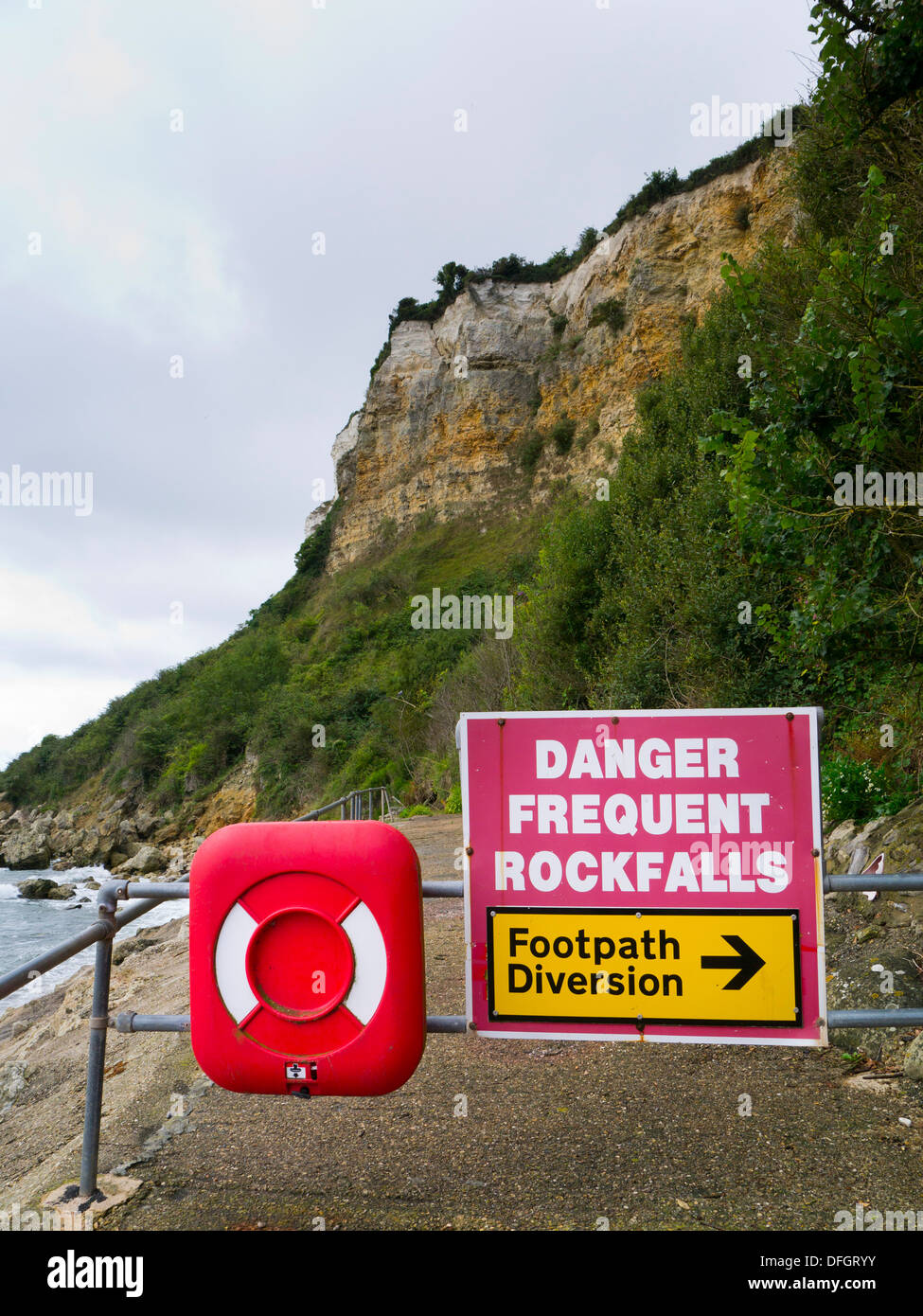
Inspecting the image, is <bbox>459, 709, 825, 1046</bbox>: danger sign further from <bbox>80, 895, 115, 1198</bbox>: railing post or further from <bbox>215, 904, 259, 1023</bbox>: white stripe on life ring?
<bbox>80, 895, 115, 1198</bbox>: railing post

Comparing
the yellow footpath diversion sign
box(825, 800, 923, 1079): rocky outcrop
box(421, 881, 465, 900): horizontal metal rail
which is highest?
box(421, 881, 465, 900): horizontal metal rail

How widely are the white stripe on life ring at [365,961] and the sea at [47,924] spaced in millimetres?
9111

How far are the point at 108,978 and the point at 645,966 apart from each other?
182cm

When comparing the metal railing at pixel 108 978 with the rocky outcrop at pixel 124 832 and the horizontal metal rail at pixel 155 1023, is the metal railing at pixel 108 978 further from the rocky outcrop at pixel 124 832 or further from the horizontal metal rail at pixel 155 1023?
the rocky outcrop at pixel 124 832

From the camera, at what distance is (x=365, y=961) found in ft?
8.70

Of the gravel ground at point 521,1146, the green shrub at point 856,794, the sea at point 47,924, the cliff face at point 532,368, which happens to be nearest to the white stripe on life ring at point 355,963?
the gravel ground at point 521,1146

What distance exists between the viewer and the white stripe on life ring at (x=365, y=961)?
2643mm

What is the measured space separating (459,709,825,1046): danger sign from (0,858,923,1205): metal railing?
10cm

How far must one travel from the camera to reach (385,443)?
192 ft

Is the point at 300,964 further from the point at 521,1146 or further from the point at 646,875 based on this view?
the point at 521,1146

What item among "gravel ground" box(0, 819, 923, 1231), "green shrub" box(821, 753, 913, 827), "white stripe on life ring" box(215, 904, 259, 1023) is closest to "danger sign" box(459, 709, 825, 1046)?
"gravel ground" box(0, 819, 923, 1231)

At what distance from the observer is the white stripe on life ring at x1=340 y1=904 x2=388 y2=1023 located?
8.67 ft
